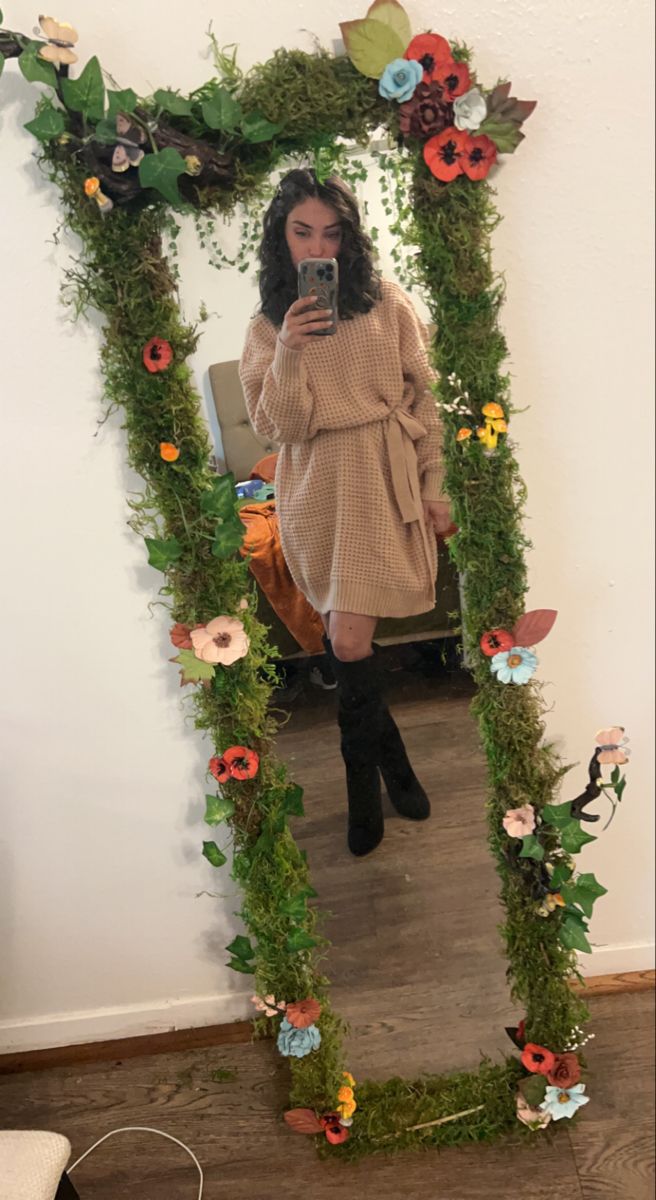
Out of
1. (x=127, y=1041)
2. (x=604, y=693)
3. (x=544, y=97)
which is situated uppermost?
(x=544, y=97)

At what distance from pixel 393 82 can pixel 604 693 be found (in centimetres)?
87

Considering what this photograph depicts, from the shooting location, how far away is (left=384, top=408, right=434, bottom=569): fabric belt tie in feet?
3.51

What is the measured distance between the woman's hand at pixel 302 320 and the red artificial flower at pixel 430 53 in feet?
0.87

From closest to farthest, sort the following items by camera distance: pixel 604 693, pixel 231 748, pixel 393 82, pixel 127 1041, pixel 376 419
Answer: pixel 393 82 < pixel 376 419 < pixel 231 748 < pixel 604 693 < pixel 127 1041

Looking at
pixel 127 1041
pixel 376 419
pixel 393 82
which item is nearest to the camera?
pixel 393 82

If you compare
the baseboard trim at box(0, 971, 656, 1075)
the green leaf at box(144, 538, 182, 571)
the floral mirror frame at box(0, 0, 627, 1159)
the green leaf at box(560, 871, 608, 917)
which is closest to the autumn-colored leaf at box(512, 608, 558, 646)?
the floral mirror frame at box(0, 0, 627, 1159)

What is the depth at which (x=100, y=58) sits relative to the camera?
3.24 ft

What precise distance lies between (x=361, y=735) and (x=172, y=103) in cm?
80

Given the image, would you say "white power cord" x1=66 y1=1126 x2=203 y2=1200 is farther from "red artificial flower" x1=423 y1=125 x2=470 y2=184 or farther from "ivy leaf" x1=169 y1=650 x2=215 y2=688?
"red artificial flower" x1=423 y1=125 x2=470 y2=184

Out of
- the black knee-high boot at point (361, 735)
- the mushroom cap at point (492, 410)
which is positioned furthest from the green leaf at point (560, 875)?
the mushroom cap at point (492, 410)

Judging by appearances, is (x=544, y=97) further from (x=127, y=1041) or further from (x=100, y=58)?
(x=127, y=1041)

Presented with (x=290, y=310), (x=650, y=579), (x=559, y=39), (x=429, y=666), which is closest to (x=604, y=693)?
(x=650, y=579)

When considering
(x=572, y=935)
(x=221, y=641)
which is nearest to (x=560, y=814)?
(x=572, y=935)

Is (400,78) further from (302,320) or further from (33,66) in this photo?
(33,66)
